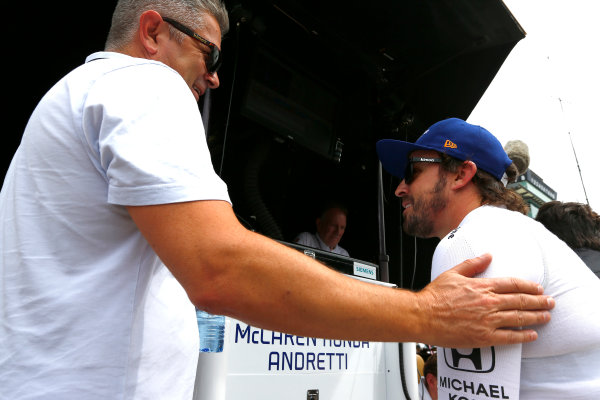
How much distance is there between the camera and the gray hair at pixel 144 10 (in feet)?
3.82

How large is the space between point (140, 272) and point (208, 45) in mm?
753

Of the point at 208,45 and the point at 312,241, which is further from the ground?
Answer: the point at 312,241

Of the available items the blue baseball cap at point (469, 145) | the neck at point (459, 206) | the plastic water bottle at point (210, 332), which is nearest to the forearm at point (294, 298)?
the plastic water bottle at point (210, 332)

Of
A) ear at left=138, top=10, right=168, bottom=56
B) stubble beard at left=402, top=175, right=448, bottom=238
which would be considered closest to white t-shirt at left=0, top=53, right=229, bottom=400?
ear at left=138, top=10, right=168, bottom=56

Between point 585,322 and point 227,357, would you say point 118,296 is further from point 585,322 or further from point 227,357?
point 585,322

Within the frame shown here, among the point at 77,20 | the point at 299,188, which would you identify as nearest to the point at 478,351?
the point at 77,20

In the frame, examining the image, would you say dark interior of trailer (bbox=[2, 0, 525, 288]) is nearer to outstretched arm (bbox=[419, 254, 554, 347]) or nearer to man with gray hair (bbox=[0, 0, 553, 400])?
man with gray hair (bbox=[0, 0, 553, 400])

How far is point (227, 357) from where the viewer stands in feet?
5.33

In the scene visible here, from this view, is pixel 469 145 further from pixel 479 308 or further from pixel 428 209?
pixel 479 308

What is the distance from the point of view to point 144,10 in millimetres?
1203

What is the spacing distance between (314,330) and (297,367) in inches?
52.9

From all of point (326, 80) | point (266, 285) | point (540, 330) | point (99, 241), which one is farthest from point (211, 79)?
point (326, 80)

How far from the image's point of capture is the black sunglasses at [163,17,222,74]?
1.17 m

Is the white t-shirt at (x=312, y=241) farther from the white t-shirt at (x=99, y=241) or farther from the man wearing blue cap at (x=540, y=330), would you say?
the white t-shirt at (x=99, y=241)
